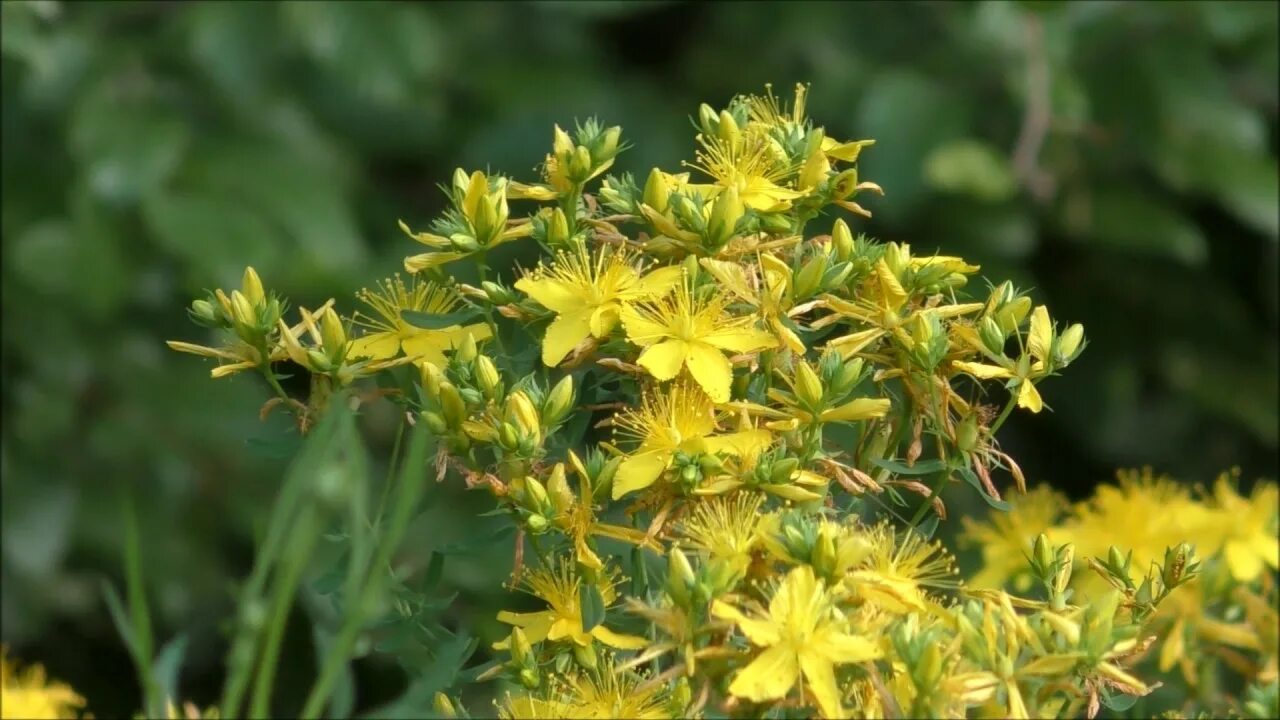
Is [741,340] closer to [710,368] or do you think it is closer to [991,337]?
[710,368]

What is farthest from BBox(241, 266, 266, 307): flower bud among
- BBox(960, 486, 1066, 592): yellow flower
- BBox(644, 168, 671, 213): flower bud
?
BBox(960, 486, 1066, 592): yellow flower

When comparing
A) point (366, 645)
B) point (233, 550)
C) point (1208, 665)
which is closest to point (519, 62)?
point (233, 550)

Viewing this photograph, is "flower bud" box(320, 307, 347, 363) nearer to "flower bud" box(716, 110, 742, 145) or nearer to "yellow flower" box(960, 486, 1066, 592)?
"flower bud" box(716, 110, 742, 145)

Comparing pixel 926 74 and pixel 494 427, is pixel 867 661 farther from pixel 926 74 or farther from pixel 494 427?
pixel 926 74

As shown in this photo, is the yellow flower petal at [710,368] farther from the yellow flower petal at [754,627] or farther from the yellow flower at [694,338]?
the yellow flower petal at [754,627]

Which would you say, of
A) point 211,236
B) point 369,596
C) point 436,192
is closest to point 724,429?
point 369,596

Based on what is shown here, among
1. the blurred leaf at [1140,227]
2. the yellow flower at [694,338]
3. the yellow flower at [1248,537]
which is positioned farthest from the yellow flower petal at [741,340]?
the blurred leaf at [1140,227]
